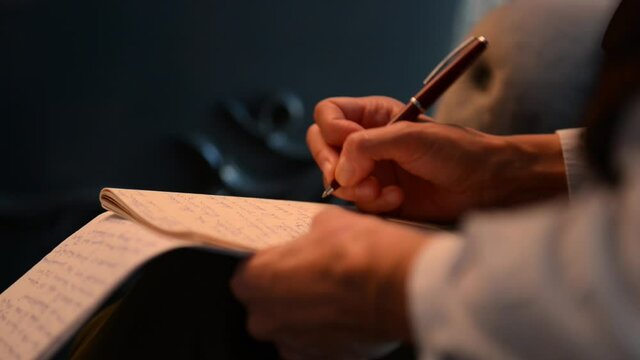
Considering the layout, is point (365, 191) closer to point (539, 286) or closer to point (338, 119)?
point (338, 119)

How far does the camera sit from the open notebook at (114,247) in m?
0.37

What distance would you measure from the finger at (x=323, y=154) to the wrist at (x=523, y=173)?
15cm

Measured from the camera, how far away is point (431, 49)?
149 cm

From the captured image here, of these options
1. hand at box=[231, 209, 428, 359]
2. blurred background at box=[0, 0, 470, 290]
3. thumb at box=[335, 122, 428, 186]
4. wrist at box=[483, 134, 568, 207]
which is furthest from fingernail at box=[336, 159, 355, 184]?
blurred background at box=[0, 0, 470, 290]

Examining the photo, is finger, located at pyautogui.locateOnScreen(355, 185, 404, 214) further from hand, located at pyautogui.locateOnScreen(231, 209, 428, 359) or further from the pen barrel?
hand, located at pyautogui.locateOnScreen(231, 209, 428, 359)

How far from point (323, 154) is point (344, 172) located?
88 millimetres

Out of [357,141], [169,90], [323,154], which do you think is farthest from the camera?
[169,90]

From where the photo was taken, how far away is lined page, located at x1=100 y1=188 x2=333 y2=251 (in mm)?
404

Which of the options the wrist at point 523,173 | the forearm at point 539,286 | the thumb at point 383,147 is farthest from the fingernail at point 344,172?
the forearm at point 539,286

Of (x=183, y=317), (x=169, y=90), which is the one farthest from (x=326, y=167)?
(x=169, y=90)

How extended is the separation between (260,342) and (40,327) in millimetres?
129

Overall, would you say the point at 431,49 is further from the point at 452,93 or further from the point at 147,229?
the point at 147,229

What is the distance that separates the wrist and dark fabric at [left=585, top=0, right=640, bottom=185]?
0.26 meters

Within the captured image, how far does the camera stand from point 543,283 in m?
0.25
